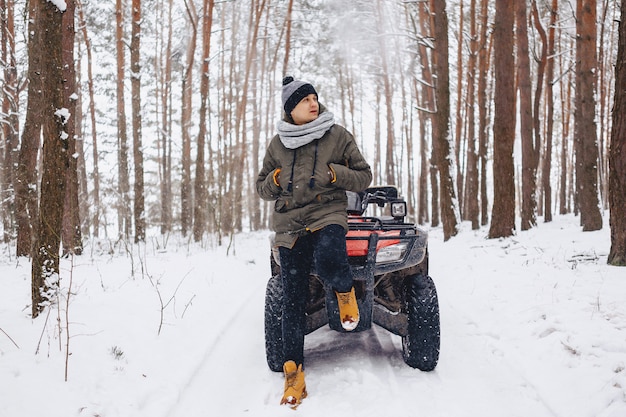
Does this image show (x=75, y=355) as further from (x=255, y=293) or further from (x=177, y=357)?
(x=255, y=293)

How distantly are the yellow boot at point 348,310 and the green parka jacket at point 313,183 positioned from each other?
18.5 inches

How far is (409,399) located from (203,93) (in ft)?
40.8

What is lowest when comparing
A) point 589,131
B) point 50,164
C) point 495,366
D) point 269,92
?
point 495,366

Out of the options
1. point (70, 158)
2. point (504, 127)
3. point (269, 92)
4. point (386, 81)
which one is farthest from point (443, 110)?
point (269, 92)

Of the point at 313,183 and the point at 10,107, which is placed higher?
the point at 10,107

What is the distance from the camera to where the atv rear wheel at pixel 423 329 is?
3.19m

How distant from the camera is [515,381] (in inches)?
120

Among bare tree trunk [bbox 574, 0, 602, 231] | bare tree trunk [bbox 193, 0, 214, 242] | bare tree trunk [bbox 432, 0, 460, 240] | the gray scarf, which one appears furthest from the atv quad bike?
bare tree trunk [bbox 193, 0, 214, 242]

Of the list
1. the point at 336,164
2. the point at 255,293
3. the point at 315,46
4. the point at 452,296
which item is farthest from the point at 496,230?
the point at 315,46

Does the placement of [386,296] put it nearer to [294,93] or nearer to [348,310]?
[348,310]

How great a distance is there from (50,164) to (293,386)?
9.87 ft

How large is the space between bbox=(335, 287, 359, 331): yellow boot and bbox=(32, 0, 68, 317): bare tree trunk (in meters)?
2.75

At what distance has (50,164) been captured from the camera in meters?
3.97

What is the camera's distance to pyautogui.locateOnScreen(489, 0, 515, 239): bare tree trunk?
975 cm
